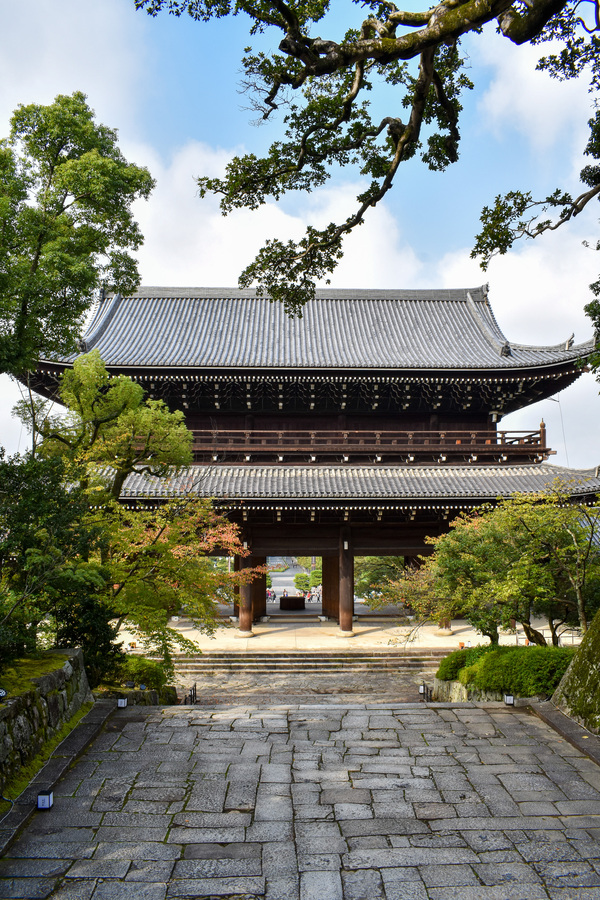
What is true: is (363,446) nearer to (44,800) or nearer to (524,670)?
(524,670)

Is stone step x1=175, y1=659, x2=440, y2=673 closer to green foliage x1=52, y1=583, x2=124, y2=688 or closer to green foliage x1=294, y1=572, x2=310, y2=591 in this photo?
green foliage x1=52, y1=583, x2=124, y2=688

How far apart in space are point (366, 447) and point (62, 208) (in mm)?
12243

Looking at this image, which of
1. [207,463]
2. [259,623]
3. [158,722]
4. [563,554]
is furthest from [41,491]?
[259,623]

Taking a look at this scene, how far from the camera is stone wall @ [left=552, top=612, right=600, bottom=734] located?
7273mm

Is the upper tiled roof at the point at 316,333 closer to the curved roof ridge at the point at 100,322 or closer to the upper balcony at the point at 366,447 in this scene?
the curved roof ridge at the point at 100,322

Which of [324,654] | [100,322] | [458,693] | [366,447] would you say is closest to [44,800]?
[458,693]

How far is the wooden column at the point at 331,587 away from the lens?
22017mm

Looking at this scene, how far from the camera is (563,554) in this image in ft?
34.3

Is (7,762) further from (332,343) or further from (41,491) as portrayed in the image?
(332,343)

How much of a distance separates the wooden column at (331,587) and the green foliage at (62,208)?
15.1 metres

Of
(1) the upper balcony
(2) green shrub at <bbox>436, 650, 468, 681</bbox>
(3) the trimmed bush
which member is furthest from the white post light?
(1) the upper balcony

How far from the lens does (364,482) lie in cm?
1817

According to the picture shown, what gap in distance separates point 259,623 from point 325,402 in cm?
836

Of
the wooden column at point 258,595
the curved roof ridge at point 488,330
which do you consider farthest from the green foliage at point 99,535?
the curved roof ridge at point 488,330
